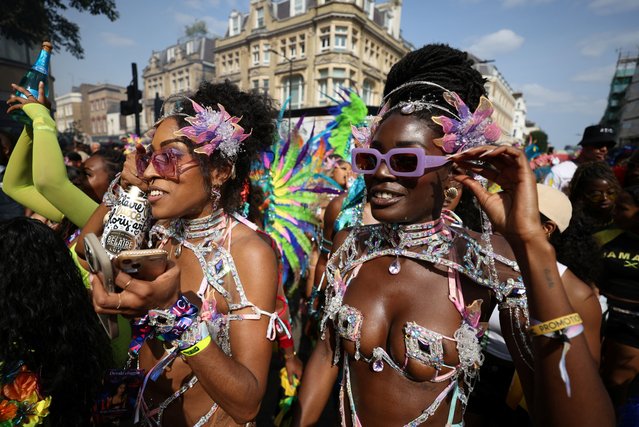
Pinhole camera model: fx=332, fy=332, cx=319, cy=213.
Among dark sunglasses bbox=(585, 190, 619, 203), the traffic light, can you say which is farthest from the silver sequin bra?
the traffic light

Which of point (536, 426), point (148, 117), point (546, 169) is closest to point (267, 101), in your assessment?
point (536, 426)

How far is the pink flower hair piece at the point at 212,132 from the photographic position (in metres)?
1.66

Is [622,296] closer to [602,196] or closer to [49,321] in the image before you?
[602,196]

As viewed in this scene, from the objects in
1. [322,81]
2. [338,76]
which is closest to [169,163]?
[338,76]

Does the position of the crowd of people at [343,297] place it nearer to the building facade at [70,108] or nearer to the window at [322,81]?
the window at [322,81]

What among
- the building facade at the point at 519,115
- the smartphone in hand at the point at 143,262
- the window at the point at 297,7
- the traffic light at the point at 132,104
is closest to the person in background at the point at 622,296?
the smartphone in hand at the point at 143,262

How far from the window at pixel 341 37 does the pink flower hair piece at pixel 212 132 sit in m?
37.3

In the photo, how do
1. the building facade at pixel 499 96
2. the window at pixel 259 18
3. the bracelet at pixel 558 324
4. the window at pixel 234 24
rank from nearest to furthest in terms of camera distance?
the bracelet at pixel 558 324
the window at pixel 259 18
the window at pixel 234 24
the building facade at pixel 499 96

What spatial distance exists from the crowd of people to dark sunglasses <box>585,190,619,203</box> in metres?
2.40

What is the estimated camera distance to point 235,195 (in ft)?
6.51

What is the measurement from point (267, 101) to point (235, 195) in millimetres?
699

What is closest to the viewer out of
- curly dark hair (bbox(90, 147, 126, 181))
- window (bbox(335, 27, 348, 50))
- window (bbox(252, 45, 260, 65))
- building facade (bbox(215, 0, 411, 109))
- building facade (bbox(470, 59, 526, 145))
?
curly dark hair (bbox(90, 147, 126, 181))

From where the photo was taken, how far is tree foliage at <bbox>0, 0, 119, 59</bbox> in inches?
424

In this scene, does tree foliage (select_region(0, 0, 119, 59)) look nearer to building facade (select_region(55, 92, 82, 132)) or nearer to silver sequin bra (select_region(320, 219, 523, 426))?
silver sequin bra (select_region(320, 219, 523, 426))
